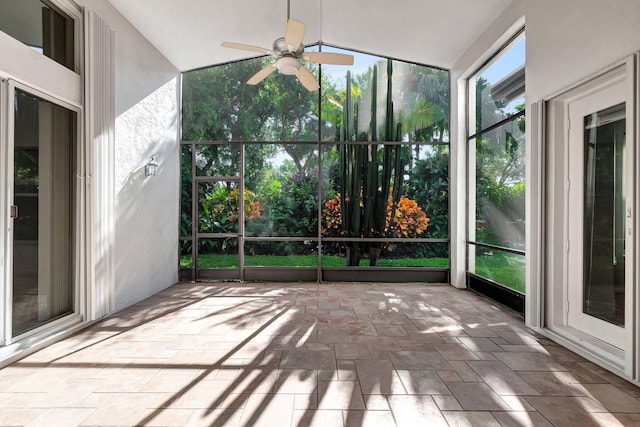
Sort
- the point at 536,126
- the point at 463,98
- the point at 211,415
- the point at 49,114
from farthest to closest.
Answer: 1. the point at 463,98
2. the point at 536,126
3. the point at 49,114
4. the point at 211,415

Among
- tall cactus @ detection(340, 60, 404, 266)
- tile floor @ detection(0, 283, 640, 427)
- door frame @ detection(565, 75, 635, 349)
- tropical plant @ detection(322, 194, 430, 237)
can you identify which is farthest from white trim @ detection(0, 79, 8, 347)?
door frame @ detection(565, 75, 635, 349)

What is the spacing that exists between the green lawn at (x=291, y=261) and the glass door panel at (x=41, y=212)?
2.41 meters

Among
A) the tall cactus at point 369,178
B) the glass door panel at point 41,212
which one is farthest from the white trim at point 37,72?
the tall cactus at point 369,178

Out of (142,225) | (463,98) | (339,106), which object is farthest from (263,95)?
(463,98)

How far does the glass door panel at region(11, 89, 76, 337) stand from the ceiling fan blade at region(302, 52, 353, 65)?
99.6 inches

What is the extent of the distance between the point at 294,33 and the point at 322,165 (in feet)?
9.56

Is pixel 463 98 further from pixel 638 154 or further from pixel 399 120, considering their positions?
pixel 638 154

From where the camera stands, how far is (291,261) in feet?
19.2

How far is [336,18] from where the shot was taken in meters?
4.91

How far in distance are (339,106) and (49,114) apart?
402 cm

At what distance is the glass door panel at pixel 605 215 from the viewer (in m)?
2.76

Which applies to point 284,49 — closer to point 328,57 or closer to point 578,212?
point 328,57

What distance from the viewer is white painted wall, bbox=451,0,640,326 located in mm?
2514

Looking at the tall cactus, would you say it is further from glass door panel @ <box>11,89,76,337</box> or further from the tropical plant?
glass door panel @ <box>11,89,76,337</box>
